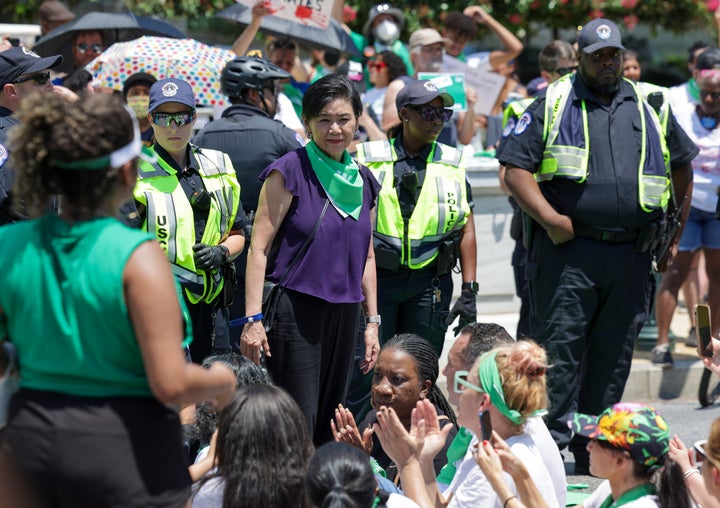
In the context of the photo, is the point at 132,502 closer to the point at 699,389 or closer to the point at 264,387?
the point at 264,387

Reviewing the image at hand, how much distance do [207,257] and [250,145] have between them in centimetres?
124

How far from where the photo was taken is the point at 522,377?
415 cm

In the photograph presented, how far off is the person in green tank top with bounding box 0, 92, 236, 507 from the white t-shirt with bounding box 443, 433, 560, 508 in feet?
4.40

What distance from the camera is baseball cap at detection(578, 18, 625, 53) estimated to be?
616 cm

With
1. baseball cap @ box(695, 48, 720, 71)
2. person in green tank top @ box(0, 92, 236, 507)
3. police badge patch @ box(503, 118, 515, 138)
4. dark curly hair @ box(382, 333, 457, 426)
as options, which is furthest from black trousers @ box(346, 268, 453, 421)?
person in green tank top @ box(0, 92, 236, 507)

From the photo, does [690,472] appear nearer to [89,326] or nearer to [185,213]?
[89,326]

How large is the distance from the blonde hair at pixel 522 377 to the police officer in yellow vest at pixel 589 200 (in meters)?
2.08

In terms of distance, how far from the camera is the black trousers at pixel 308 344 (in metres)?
5.24

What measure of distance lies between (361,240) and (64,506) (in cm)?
256

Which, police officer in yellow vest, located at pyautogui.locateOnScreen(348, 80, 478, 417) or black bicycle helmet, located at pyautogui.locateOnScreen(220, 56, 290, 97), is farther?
black bicycle helmet, located at pyautogui.locateOnScreen(220, 56, 290, 97)

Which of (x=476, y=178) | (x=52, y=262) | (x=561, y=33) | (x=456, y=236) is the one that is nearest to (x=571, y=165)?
(x=456, y=236)

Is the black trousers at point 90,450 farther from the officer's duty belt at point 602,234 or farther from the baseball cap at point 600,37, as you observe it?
the baseball cap at point 600,37

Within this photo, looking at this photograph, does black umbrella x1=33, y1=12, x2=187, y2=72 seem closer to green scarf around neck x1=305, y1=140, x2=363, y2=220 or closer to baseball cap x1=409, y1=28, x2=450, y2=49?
baseball cap x1=409, y1=28, x2=450, y2=49

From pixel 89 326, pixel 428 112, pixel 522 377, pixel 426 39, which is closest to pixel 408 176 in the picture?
pixel 428 112
